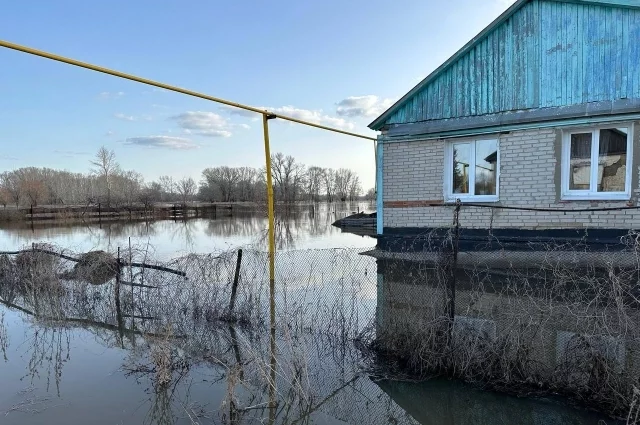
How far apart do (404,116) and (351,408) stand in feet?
24.2

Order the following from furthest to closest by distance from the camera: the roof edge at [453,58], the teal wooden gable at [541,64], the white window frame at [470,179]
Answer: the white window frame at [470,179] < the roof edge at [453,58] < the teal wooden gable at [541,64]

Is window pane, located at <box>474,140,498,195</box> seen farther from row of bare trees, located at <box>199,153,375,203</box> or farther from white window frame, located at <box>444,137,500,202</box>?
row of bare trees, located at <box>199,153,375,203</box>

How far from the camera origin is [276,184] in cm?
8506

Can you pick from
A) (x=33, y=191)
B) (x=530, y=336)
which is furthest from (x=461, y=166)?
(x=33, y=191)

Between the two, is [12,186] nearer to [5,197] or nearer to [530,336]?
[5,197]

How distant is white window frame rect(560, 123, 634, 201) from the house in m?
0.02

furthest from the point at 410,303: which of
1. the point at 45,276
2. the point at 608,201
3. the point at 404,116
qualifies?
the point at 45,276

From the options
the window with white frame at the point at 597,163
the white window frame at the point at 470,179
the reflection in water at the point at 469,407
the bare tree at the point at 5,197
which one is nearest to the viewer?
the reflection in water at the point at 469,407

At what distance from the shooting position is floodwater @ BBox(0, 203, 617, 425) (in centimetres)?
400

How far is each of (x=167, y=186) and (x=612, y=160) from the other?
106278 mm

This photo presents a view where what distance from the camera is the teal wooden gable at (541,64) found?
7516 mm

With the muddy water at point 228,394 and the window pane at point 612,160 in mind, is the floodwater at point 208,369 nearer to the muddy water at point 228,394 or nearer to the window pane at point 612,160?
the muddy water at point 228,394

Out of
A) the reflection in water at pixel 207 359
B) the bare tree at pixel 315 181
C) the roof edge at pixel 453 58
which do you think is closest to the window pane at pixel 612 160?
the roof edge at pixel 453 58

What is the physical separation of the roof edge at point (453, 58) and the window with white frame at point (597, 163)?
273 centimetres
